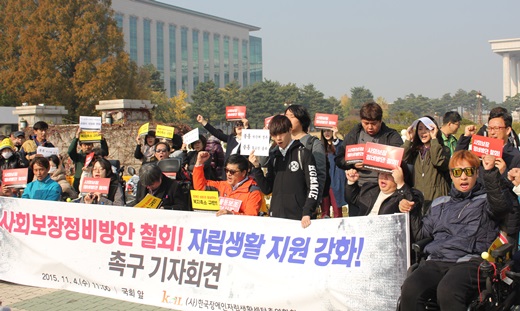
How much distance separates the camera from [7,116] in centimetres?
3425

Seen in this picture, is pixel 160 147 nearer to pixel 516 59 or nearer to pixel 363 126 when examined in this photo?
pixel 363 126

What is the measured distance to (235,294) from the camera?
616 cm

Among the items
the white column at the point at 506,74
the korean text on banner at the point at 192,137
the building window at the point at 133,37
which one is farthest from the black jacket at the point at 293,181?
the white column at the point at 506,74

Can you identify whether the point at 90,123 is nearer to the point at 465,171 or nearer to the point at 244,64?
the point at 465,171

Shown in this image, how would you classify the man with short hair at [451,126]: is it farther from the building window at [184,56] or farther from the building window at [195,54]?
the building window at [195,54]

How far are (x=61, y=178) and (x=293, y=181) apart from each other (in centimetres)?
476

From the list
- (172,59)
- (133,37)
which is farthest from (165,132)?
(172,59)

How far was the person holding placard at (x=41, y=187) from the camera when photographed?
Result: 7820 millimetres

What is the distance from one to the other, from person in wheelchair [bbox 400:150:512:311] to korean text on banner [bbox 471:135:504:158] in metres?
0.77

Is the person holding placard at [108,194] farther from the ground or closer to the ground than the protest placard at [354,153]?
closer to the ground

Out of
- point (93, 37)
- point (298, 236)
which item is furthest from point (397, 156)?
point (93, 37)

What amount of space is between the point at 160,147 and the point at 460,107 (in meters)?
91.3

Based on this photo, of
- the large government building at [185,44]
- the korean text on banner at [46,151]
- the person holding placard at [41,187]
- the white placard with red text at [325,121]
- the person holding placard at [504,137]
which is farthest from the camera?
the large government building at [185,44]

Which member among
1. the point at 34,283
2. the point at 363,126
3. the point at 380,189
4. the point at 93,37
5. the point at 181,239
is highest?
the point at 93,37
